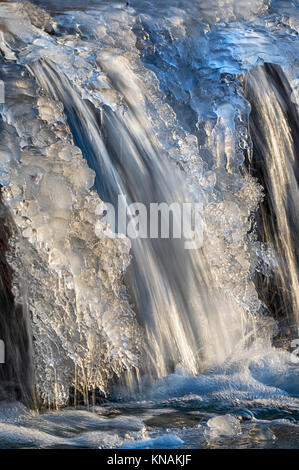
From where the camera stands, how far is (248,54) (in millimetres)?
4480

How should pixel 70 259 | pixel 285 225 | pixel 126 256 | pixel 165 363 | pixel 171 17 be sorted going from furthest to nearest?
1. pixel 285 225
2. pixel 171 17
3. pixel 165 363
4. pixel 126 256
5. pixel 70 259

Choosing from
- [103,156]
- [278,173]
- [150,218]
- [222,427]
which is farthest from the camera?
[278,173]

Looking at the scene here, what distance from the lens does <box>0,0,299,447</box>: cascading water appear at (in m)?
3.19

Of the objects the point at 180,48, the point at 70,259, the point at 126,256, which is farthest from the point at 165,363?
the point at 180,48

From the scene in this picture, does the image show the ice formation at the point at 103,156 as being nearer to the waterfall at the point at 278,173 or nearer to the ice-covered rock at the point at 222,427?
the waterfall at the point at 278,173

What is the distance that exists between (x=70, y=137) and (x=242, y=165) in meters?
1.58

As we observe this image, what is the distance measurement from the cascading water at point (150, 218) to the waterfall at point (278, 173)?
0.03 ft

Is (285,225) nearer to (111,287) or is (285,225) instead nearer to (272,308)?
(272,308)

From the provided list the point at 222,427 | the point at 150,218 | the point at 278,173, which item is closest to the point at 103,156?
the point at 150,218

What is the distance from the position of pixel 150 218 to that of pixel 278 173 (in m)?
1.26

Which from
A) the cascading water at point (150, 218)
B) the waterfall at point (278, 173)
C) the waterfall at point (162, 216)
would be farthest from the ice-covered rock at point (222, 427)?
the waterfall at point (278, 173)

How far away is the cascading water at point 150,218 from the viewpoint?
319cm

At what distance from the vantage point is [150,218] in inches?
156

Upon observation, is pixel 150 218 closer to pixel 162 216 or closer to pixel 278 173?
pixel 162 216
